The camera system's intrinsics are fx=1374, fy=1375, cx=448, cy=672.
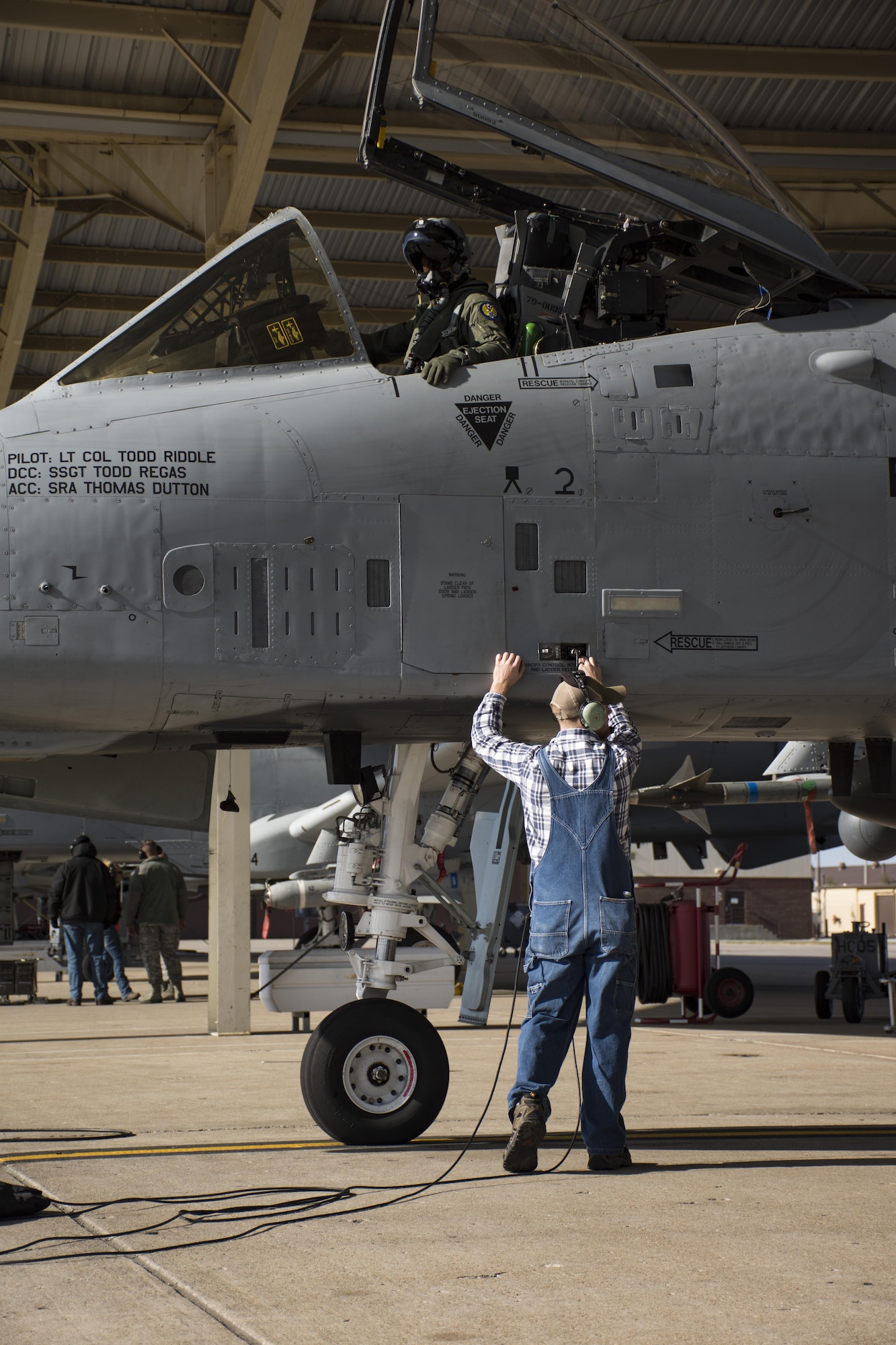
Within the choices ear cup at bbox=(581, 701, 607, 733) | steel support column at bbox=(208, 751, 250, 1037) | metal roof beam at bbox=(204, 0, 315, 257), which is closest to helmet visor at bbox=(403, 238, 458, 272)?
ear cup at bbox=(581, 701, 607, 733)

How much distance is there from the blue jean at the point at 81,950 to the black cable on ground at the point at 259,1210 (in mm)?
12717

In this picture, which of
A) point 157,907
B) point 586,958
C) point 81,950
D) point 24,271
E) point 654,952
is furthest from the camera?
point 81,950

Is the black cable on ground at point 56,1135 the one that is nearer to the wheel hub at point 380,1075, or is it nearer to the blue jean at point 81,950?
the wheel hub at point 380,1075

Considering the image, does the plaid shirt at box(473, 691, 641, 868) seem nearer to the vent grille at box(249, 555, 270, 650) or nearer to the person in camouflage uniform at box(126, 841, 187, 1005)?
the vent grille at box(249, 555, 270, 650)

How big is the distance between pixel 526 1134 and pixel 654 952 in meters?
8.67

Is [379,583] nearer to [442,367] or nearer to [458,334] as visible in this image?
[442,367]

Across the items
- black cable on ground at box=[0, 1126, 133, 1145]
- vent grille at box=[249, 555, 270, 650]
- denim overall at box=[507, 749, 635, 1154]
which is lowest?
black cable on ground at box=[0, 1126, 133, 1145]

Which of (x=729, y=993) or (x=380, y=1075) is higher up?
(x=380, y=1075)

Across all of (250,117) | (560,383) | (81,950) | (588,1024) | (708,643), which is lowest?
(81,950)

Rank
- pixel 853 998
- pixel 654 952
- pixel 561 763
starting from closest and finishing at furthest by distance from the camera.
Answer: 1. pixel 561 763
2. pixel 654 952
3. pixel 853 998

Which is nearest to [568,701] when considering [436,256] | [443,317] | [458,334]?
[458,334]

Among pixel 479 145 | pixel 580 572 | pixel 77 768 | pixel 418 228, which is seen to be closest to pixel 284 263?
pixel 418 228

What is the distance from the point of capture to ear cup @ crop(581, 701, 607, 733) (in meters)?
5.55

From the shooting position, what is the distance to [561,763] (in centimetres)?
565
